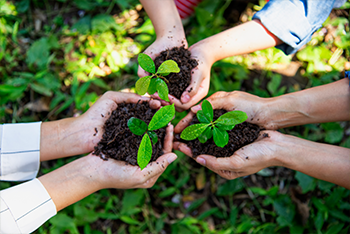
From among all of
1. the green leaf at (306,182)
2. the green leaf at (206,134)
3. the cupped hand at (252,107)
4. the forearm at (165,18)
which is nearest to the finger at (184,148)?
the cupped hand at (252,107)

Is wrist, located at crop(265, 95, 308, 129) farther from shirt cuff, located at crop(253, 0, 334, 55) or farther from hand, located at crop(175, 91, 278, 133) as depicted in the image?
shirt cuff, located at crop(253, 0, 334, 55)

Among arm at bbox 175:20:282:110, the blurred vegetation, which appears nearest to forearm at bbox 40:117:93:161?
→ the blurred vegetation

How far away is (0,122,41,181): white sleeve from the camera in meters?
1.91

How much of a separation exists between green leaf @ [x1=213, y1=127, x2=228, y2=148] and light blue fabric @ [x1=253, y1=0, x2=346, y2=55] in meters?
1.10

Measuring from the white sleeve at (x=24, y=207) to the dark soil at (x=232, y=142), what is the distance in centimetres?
116

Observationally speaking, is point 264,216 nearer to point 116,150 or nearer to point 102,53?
point 116,150

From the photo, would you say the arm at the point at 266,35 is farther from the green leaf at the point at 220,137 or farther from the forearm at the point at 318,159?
the forearm at the point at 318,159

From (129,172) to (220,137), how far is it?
0.70 meters

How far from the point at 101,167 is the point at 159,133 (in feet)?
1.68

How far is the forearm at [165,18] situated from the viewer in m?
2.08

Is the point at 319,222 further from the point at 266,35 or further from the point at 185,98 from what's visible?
the point at 266,35

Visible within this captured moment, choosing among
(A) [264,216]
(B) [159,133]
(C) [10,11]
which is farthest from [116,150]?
(C) [10,11]

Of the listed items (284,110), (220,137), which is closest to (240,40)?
(284,110)

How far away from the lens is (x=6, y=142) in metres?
1.92
